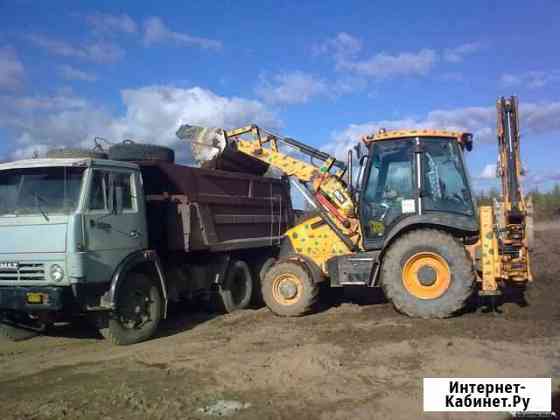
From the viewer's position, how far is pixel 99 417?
4.67 meters

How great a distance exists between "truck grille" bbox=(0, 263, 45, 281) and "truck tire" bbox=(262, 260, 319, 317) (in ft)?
12.3

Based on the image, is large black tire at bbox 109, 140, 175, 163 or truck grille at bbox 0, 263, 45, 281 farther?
large black tire at bbox 109, 140, 175, 163

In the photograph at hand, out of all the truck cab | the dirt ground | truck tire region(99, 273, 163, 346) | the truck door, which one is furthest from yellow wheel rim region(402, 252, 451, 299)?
the truck cab

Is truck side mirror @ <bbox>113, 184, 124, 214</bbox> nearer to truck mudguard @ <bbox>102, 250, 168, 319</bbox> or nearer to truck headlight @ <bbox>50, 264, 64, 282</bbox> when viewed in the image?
truck mudguard @ <bbox>102, 250, 168, 319</bbox>

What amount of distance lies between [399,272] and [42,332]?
18.1 feet

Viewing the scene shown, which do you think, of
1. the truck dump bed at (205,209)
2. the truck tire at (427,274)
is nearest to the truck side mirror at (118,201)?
the truck dump bed at (205,209)

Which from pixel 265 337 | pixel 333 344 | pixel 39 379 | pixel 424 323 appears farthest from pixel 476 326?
pixel 39 379

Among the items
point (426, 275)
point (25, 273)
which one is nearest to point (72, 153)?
point (25, 273)

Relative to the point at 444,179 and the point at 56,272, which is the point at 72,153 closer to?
the point at 56,272

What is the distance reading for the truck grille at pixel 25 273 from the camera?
22.0ft

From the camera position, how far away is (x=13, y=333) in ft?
26.0

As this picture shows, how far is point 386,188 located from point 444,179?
2.98 feet

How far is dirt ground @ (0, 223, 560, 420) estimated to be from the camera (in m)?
4.82

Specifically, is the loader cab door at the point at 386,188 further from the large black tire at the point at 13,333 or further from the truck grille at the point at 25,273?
the large black tire at the point at 13,333
